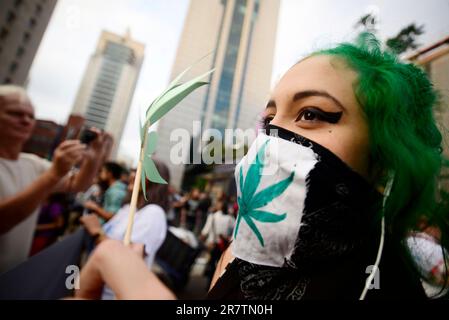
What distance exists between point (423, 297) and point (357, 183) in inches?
12.5

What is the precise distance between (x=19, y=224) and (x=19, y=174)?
0.32m

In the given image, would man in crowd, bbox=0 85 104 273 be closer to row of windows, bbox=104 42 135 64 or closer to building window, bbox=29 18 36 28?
building window, bbox=29 18 36 28

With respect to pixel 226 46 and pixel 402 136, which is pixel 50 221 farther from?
pixel 226 46

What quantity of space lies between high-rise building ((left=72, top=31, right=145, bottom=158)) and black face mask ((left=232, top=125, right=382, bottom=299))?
88468 mm

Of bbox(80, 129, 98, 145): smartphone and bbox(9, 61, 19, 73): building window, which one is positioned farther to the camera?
bbox(9, 61, 19, 73): building window

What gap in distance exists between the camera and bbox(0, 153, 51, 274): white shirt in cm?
134

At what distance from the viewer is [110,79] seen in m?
83.3

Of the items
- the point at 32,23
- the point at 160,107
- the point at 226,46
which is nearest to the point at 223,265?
the point at 160,107

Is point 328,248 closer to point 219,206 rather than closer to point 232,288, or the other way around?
point 232,288

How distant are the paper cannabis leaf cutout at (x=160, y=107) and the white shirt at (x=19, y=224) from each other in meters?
1.28

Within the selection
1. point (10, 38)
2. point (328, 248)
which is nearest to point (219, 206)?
point (328, 248)

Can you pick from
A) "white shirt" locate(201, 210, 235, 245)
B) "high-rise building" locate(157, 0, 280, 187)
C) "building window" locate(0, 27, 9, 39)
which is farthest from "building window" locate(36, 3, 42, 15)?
"white shirt" locate(201, 210, 235, 245)

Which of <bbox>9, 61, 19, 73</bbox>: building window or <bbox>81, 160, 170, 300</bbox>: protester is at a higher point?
<bbox>9, 61, 19, 73</bbox>: building window

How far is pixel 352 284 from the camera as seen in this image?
561 mm
